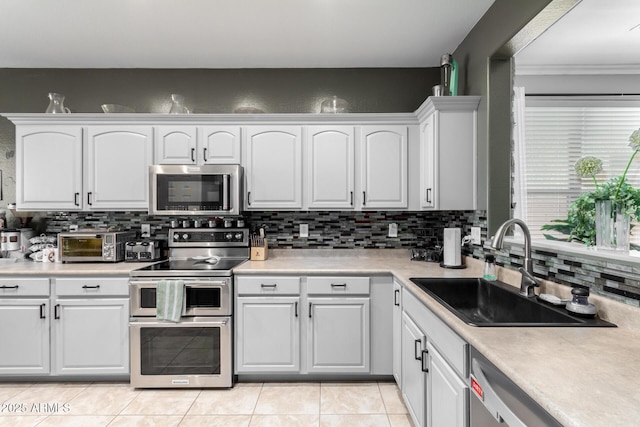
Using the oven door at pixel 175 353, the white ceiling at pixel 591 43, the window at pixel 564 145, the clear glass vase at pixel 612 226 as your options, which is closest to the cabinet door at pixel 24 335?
the oven door at pixel 175 353

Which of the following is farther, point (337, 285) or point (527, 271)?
point (337, 285)

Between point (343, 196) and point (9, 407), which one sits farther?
point (343, 196)

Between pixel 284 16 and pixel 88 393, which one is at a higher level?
pixel 284 16

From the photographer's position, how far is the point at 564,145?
3.03 m

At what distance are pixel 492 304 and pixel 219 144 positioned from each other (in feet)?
7.45

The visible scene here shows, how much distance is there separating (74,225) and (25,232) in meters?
0.36

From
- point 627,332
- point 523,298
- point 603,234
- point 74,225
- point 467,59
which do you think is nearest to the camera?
point 627,332

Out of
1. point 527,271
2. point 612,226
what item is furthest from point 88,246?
point 612,226

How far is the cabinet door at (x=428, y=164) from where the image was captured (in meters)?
2.56

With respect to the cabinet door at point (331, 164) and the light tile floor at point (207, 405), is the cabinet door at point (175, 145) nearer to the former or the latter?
the cabinet door at point (331, 164)

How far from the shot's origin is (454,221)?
2900 millimetres

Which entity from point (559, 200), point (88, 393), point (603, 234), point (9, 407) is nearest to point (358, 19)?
point (603, 234)

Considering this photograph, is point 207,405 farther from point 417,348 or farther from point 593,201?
point 593,201

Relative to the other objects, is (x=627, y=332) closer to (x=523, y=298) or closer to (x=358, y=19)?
(x=523, y=298)
